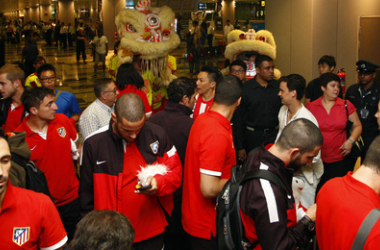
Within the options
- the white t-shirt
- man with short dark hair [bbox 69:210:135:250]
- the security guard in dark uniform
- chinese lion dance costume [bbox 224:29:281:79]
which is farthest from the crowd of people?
the white t-shirt

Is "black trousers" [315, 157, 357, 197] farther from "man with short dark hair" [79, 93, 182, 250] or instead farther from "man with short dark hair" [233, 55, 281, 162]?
"man with short dark hair" [79, 93, 182, 250]

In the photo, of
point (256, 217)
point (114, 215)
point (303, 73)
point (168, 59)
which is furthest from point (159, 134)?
point (303, 73)

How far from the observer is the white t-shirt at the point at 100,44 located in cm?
1552

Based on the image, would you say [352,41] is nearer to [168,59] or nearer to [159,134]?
[168,59]

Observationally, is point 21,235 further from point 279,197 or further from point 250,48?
point 250,48

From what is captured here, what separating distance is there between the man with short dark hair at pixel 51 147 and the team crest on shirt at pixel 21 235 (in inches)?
55.1

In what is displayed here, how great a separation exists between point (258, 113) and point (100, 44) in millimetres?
12110

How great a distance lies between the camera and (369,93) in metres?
5.15

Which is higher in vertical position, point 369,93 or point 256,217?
point 369,93

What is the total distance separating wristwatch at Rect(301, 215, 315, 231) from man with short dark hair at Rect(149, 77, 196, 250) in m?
1.46

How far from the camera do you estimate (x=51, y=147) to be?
345 centimetres

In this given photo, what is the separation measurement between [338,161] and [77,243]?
3.39m

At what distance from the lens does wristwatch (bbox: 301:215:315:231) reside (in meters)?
2.31

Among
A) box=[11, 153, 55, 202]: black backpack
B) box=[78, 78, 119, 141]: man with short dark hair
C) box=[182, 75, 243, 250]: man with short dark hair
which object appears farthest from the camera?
box=[78, 78, 119, 141]: man with short dark hair
